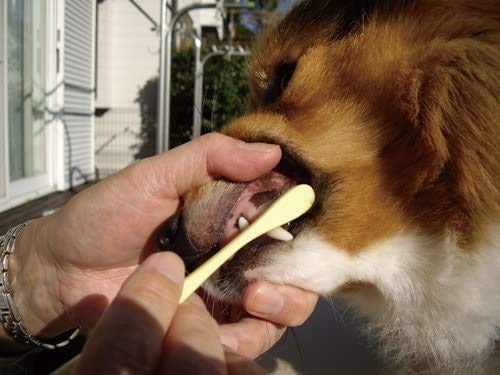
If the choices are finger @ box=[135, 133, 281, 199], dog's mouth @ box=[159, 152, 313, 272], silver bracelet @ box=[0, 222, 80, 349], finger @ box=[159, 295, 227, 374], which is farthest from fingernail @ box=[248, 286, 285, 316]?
silver bracelet @ box=[0, 222, 80, 349]

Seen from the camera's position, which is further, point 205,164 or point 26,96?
point 26,96

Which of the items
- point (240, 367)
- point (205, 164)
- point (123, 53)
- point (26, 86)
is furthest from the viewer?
point (123, 53)

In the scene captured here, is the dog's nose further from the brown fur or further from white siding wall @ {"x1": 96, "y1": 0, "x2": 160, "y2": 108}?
white siding wall @ {"x1": 96, "y1": 0, "x2": 160, "y2": 108}

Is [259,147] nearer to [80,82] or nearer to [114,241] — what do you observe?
[114,241]

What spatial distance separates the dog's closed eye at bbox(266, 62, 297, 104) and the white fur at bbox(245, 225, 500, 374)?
546mm

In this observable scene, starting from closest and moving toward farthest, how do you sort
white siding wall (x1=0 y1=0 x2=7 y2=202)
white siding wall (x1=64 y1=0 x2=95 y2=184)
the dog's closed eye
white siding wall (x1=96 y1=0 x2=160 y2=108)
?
the dog's closed eye
white siding wall (x1=0 y1=0 x2=7 y2=202)
white siding wall (x1=64 y1=0 x2=95 y2=184)
white siding wall (x1=96 y1=0 x2=160 y2=108)

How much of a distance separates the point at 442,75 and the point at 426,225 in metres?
0.41

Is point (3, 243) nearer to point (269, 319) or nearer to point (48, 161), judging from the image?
point (269, 319)

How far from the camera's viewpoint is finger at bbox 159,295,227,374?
73 centimetres

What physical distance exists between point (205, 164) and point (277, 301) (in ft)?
1.50

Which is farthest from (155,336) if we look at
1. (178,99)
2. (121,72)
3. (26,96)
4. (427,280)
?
(121,72)

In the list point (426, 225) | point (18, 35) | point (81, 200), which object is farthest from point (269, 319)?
point (18, 35)

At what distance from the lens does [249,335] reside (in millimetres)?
1444

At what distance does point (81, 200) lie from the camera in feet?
5.11
